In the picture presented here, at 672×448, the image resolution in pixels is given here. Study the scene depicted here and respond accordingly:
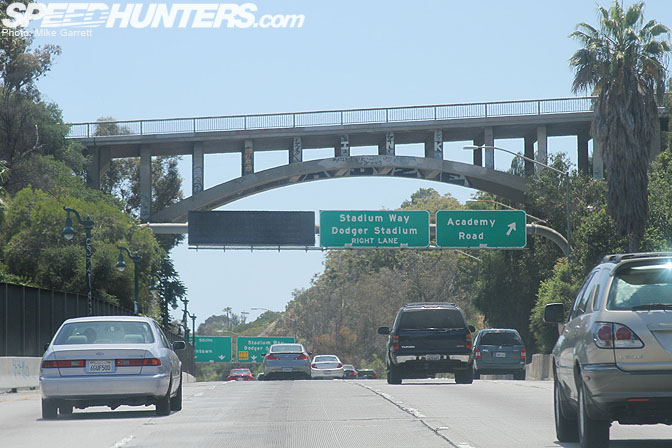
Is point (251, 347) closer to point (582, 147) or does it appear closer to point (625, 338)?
point (582, 147)

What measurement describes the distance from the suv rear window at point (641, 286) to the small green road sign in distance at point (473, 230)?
45.2 meters

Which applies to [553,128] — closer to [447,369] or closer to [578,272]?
[578,272]

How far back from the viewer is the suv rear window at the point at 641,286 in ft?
34.8

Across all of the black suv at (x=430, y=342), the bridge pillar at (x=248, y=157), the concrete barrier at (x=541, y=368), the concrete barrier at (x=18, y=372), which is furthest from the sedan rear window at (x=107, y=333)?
the bridge pillar at (x=248, y=157)

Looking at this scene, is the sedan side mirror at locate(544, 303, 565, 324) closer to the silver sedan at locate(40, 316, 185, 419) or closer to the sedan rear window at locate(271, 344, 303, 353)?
the silver sedan at locate(40, 316, 185, 419)

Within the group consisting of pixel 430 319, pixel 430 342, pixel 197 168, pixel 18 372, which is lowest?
pixel 18 372

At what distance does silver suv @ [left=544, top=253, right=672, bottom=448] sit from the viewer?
10.3 m

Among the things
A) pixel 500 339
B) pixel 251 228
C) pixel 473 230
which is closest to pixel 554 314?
pixel 500 339

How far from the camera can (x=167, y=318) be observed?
273ft

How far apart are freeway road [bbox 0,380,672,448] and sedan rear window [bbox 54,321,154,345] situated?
116cm

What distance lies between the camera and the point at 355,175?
2446 inches

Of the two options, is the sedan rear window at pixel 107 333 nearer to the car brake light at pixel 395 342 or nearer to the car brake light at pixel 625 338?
the car brake light at pixel 625 338

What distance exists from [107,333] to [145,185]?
4684 cm

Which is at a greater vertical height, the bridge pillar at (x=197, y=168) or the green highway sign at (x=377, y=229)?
the bridge pillar at (x=197, y=168)
